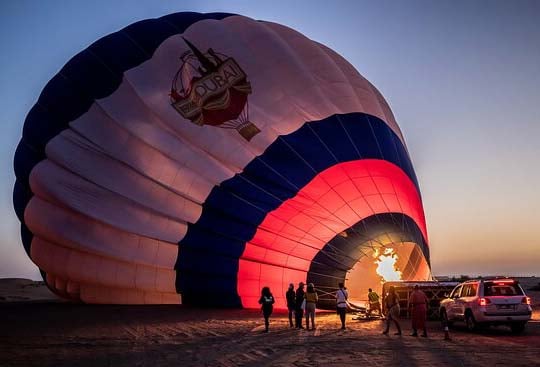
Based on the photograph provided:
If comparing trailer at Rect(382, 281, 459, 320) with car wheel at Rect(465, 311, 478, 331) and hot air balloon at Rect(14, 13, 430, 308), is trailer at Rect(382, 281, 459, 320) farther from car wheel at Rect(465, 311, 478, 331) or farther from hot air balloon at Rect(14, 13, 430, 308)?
car wheel at Rect(465, 311, 478, 331)

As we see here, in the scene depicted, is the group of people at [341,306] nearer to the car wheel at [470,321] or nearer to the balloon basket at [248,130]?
the car wheel at [470,321]

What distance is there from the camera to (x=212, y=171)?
44.3 feet

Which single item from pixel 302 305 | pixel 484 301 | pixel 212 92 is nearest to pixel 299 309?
pixel 302 305

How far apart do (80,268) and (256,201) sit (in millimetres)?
5356

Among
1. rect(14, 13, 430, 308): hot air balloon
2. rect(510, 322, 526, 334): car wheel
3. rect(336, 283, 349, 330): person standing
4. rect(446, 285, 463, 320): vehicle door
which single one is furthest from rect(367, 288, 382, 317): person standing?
rect(510, 322, 526, 334): car wheel

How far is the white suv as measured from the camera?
1080 centimetres

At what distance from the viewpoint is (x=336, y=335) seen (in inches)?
400

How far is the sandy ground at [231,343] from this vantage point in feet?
23.5

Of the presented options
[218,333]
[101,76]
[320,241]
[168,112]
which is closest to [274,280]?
[320,241]

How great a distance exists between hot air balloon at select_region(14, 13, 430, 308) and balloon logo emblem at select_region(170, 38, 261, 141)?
0.09 feet

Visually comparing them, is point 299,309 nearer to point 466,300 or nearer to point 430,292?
point 466,300

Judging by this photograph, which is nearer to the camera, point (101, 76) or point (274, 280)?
point (274, 280)

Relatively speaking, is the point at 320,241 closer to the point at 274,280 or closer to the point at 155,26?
the point at 274,280

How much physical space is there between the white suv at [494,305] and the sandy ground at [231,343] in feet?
0.88
